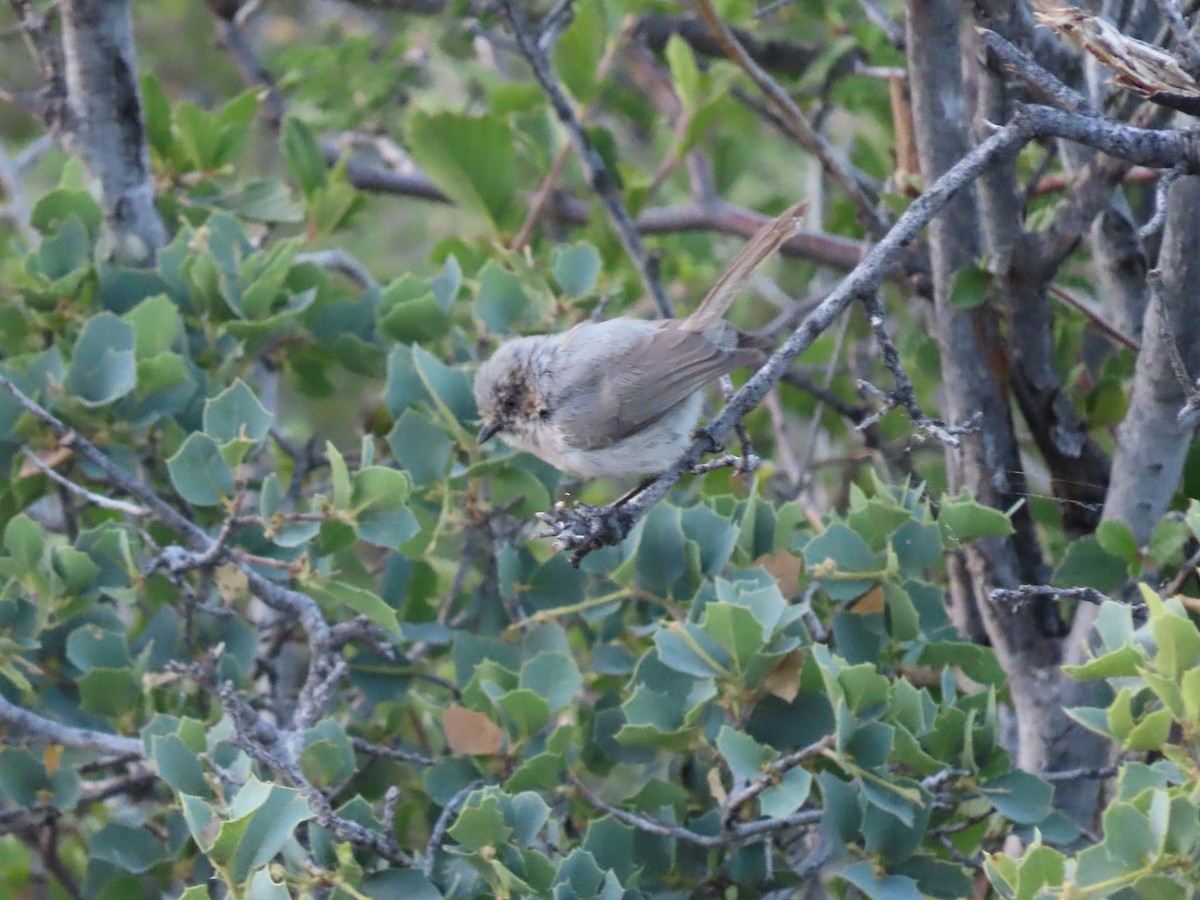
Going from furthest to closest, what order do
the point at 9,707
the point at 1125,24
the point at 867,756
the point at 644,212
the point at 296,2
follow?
the point at 296,2 → the point at 644,212 → the point at 1125,24 → the point at 9,707 → the point at 867,756

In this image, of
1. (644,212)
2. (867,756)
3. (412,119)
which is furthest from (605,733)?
(644,212)

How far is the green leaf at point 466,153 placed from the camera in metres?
3.99

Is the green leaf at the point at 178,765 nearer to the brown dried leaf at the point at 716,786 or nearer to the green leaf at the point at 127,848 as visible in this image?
the green leaf at the point at 127,848

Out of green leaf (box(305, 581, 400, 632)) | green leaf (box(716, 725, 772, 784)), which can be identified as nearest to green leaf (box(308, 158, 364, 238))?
green leaf (box(305, 581, 400, 632))

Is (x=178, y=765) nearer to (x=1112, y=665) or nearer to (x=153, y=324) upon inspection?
(x=153, y=324)

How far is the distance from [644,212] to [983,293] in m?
2.04

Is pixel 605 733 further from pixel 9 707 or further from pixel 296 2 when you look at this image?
pixel 296 2

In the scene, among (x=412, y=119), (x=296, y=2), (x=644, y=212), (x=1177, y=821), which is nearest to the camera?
(x=1177, y=821)

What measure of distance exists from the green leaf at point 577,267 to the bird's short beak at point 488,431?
47cm

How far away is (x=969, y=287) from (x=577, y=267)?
113cm

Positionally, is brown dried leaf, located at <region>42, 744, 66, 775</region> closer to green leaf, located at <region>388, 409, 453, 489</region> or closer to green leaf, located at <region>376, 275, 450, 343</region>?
green leaf, located at <region>388, 409, 453, 489</region>

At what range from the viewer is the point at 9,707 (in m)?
2.87

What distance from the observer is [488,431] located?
361 cm

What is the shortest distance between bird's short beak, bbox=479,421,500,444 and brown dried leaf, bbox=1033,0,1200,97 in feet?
5.83
